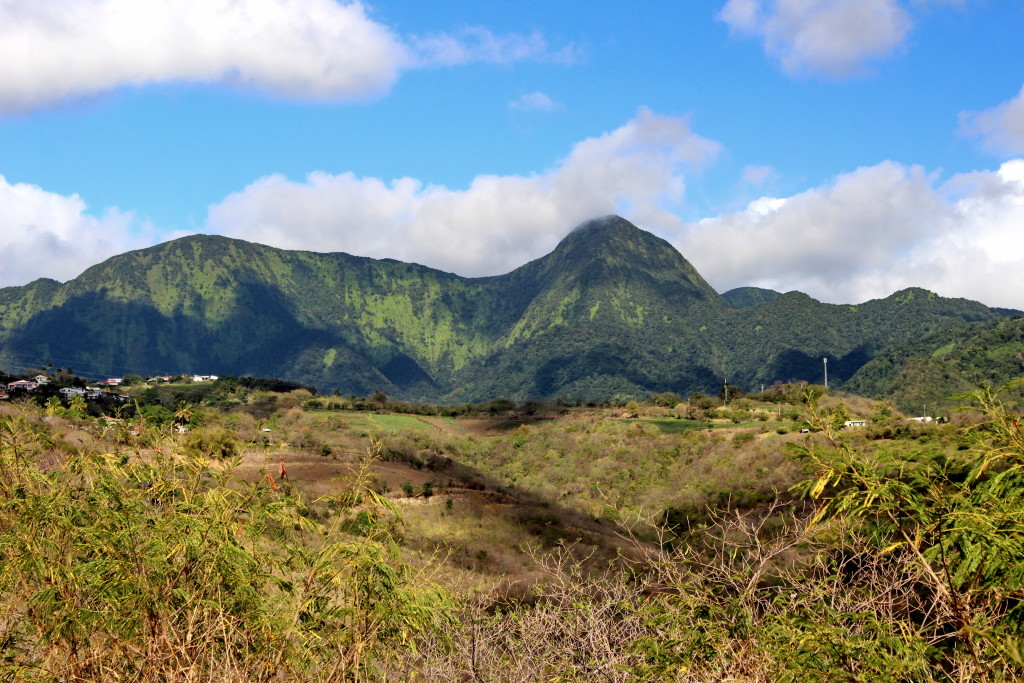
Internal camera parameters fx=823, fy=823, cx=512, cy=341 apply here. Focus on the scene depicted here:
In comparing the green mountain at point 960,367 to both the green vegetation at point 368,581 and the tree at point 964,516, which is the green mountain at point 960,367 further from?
the tree at point 964,516

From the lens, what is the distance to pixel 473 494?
1954 inches

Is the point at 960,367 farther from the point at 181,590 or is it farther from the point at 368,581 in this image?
the point at 181,590

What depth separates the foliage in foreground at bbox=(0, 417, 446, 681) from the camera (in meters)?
6.46

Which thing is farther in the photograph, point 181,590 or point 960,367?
point 960,367

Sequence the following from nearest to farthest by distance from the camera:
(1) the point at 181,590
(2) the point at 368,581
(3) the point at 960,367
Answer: (1) the point at 181,590 → (2) the point at 368,581 → (3) the point at 960,367

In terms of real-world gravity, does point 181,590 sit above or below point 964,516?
below

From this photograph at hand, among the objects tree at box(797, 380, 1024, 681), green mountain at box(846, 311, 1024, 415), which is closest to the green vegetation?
tree at box(797, 380, 1024, 681)

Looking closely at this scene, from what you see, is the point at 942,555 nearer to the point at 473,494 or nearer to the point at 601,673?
the point at 601,673

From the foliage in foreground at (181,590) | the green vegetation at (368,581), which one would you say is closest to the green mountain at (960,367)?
the green vegetation at (368,581)

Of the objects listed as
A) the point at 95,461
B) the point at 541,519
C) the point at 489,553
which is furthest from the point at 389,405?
the point at 95,461

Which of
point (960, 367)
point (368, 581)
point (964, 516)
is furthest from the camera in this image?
point (960, 367)

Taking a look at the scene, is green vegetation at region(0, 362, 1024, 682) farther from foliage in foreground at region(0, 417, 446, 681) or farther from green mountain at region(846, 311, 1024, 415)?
green mountain at region(846, 311, 1024, 415)

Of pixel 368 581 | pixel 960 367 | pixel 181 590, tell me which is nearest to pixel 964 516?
pixel 368 581

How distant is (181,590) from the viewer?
22.1 feet
